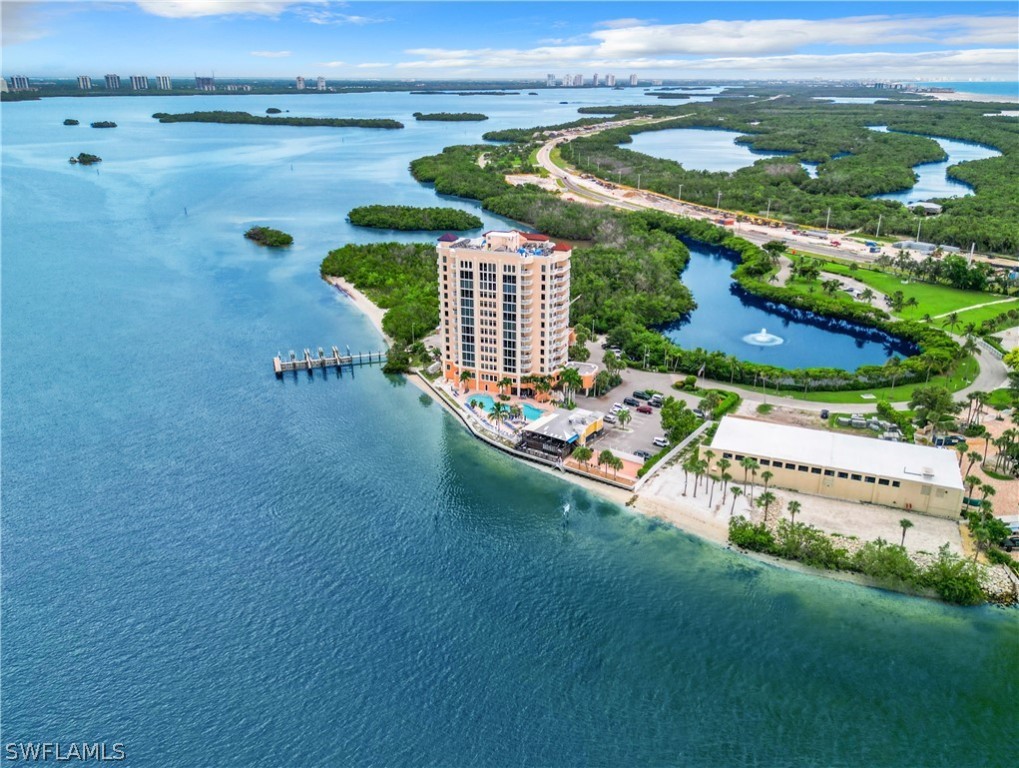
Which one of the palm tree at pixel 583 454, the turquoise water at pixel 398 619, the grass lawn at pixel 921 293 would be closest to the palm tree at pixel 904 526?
the turquoise water at pixel 398 619

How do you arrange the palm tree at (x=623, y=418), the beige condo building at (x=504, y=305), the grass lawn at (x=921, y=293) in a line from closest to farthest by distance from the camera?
the palm tree at (x=623, y=418) < the beige condo building at (x=504, y=305) < the grass lawn at (x=921, y=293)

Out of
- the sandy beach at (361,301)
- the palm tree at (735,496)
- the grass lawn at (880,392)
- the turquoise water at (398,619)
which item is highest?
the sandy beach at (361,301)

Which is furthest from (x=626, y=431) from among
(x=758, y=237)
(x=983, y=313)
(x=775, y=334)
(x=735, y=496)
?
(x=758, y=237)

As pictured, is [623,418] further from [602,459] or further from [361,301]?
[361,301]

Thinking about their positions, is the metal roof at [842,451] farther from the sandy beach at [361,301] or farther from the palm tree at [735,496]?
the sandy beach at [361,301]

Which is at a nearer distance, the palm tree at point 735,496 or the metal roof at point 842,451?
the palm tree at point 735,496

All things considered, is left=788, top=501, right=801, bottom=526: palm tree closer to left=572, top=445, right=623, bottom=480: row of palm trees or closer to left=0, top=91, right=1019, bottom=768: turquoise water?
left=0, top=91, right=1019, bottom=768: turquoise water

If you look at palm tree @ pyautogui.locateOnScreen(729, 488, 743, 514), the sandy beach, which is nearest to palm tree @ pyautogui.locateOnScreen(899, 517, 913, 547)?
palm tree @ pyautogui.locateOnScreen(729, 488, 743, 514)
